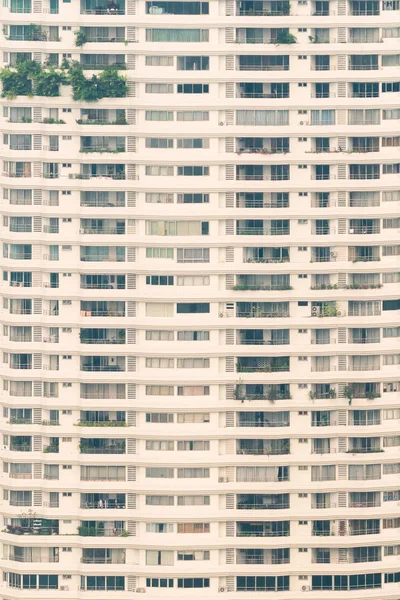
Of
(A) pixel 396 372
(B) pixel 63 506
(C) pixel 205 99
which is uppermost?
(C) pixel 205 99

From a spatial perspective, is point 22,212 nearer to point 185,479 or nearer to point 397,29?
point 185,479

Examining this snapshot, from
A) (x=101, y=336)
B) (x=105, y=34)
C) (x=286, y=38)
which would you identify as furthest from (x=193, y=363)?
(x=105, y=34)

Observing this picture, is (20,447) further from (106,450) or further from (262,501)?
(262,501)

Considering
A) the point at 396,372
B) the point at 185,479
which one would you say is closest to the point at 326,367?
the point at 396,372

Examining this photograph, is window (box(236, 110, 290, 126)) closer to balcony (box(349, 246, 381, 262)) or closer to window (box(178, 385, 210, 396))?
balcony (box(349, 246, 381, 262))

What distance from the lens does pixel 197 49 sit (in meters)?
126

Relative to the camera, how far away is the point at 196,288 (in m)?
127

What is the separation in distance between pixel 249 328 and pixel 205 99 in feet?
A: 61.0

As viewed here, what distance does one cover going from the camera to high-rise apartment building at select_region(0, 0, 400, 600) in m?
127

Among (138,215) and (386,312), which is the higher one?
(138,215)

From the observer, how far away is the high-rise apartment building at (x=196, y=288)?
4988 inches

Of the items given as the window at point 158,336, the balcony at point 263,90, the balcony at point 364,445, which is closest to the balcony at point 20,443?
the window at point 158,336

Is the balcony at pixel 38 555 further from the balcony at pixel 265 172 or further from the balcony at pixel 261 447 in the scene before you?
the balcony at pixel 265 172

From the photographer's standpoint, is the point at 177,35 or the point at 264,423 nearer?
the point at 177,35
